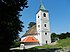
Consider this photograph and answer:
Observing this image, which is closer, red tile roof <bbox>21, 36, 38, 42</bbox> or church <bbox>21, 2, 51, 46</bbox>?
red tile roof <bbox>21, 36, 38, 42</bbox>

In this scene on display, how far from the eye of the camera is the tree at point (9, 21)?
16.8 m

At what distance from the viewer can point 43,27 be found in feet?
187

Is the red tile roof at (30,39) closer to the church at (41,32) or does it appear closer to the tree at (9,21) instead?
the church at (41,32)

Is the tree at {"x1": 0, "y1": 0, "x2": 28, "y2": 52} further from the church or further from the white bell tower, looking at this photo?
the white bell tower

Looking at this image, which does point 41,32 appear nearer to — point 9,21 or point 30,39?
point 30,39

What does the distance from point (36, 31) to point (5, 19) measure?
138 ft

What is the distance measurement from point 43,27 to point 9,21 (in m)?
40.3

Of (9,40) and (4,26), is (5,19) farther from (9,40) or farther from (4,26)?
(9,40)

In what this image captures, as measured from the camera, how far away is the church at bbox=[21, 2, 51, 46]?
55.3 m

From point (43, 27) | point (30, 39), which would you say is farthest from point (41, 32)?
point (30, 39)

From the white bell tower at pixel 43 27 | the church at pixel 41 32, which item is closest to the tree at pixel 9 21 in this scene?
the church at pixel 41 32

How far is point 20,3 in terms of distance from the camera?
18609mm

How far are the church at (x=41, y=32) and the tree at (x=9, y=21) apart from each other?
3576 cm

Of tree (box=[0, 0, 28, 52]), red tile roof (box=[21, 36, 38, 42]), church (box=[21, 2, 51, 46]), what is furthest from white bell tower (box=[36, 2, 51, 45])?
tree (box=[0, 0, 28, 52])
